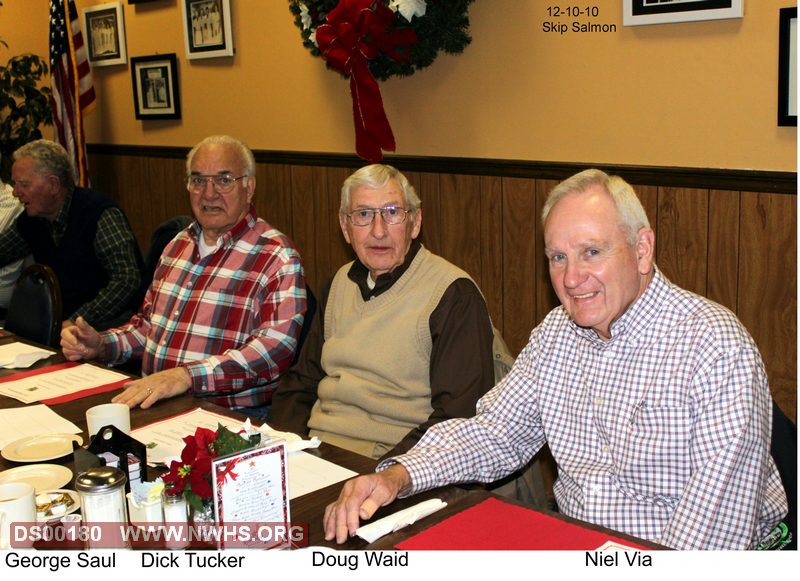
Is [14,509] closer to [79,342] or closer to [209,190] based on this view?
[79,342]

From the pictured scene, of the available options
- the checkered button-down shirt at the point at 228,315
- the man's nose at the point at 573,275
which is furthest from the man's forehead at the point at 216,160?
the man's nose at the point at 573,275

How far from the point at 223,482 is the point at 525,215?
219 cm

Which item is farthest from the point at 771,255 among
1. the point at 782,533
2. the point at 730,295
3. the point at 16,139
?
the point at 16,139

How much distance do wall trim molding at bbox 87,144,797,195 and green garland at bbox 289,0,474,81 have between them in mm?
374

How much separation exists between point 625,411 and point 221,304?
1.51 m

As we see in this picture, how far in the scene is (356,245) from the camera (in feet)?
7.83

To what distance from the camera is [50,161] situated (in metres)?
4.07

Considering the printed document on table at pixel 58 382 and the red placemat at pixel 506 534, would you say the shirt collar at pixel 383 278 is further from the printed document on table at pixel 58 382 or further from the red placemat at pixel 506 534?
the red placemat at pixel 506 534

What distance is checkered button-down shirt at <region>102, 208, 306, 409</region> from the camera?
8.61 feet

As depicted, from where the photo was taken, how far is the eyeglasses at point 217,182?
2.91 metres

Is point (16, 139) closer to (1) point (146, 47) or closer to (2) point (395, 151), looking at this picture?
(1) point (146, 47)

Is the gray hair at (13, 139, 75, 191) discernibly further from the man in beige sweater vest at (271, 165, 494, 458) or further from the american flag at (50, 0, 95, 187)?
the man in beige sweater vest at (271, 165, 494, 458)

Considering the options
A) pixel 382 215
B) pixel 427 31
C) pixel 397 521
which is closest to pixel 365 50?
pixel 427 31

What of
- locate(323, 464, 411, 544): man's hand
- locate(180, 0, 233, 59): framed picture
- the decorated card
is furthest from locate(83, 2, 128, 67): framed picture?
the decorated card
